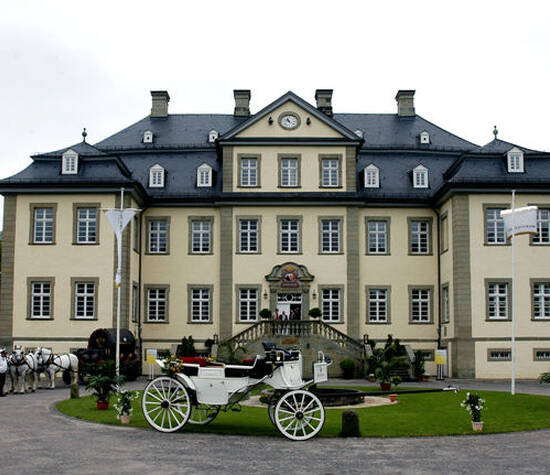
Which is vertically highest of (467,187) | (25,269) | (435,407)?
(467,187)

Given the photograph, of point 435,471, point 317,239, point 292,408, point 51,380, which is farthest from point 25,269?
point 435,471

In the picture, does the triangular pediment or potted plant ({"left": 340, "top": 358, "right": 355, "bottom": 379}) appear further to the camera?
the triangular pediment

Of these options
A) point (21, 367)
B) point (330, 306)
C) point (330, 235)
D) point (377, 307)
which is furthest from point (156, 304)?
point (21, 367)

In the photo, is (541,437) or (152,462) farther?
(541,437)

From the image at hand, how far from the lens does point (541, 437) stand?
14805mm

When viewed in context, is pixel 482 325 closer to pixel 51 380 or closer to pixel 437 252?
pixel 437 252

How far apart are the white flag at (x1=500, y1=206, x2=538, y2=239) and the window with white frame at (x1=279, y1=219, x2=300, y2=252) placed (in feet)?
42.4

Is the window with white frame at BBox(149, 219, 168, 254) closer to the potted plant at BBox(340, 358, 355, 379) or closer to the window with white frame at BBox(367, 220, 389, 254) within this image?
the window with white frame at BBox(367, 220, 389, 254)

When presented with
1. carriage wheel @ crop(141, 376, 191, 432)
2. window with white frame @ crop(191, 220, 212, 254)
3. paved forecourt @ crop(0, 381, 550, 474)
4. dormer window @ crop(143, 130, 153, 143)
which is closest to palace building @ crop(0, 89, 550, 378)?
window with white frame @ crop(191, 220, 212, 254)

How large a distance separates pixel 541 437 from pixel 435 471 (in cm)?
437

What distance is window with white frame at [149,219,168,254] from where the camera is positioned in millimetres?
36250

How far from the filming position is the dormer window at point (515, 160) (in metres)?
33.5

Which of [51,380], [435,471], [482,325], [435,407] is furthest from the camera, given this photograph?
[482,325]

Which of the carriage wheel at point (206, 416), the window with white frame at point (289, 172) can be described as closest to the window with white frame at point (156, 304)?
the window with white frame at point (289, 172)
